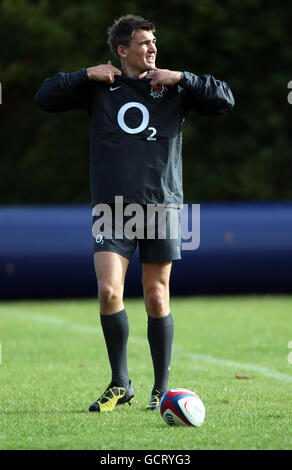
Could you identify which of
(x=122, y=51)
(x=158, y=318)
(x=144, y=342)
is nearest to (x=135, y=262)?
(x=144, y=342)

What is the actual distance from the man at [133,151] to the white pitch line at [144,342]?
Result: 4.89 ft

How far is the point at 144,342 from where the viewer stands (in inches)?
324

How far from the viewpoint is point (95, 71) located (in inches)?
200

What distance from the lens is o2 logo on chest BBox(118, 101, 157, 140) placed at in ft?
16.7

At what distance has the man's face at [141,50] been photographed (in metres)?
5.15

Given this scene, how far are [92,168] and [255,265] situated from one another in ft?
26.6

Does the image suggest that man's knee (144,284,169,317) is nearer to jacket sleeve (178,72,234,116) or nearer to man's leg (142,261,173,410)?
man's leg (142,261,173,410)

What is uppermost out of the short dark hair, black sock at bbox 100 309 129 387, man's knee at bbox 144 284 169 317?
the short dark hair

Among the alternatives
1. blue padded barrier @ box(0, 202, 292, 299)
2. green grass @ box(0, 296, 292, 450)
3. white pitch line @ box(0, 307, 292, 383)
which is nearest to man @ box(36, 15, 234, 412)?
green grass @ box(0, 296, 292, 450)

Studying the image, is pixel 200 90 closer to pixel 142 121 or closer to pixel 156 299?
pixel 142 121

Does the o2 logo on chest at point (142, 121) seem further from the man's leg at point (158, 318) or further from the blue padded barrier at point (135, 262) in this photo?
the blue padded barrier at point (135, 262)

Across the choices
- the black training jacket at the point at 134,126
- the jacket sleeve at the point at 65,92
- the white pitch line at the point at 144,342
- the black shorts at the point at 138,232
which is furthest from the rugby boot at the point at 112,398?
the jacket sleeve at the point at 65,92

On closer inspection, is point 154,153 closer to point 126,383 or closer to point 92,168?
point 92,168

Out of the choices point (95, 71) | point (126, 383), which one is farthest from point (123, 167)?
point (126, 383)
